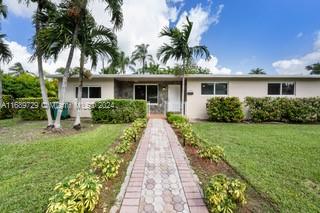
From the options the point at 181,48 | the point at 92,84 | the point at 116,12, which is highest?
the point at 116,12

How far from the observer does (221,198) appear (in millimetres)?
2488

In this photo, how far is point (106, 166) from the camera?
3588mm

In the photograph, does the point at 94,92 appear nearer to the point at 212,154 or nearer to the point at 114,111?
the point at 114,111

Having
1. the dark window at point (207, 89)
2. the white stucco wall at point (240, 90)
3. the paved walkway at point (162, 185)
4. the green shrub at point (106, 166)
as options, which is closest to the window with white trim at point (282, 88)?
the white stucco wall at point (240, 90)

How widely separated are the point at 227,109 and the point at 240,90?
1.97m

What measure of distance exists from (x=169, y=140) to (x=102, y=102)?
5.36m

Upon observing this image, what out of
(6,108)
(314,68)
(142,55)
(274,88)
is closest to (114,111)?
(6,108)

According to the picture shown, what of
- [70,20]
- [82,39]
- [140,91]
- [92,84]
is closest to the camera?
[70,20]

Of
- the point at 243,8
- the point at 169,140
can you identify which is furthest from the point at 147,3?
the point at 169,140

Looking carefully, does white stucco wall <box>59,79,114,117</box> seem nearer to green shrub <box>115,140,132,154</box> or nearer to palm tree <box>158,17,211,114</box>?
palm tree <box>158,17,211,114</box>

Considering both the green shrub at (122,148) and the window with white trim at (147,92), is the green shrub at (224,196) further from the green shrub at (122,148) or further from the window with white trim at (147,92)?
the window with white trim at (147,92)

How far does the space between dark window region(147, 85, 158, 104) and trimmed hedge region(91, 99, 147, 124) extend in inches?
159

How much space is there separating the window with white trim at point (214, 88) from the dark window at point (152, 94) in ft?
11.6

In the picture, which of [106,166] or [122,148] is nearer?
[106,166]
